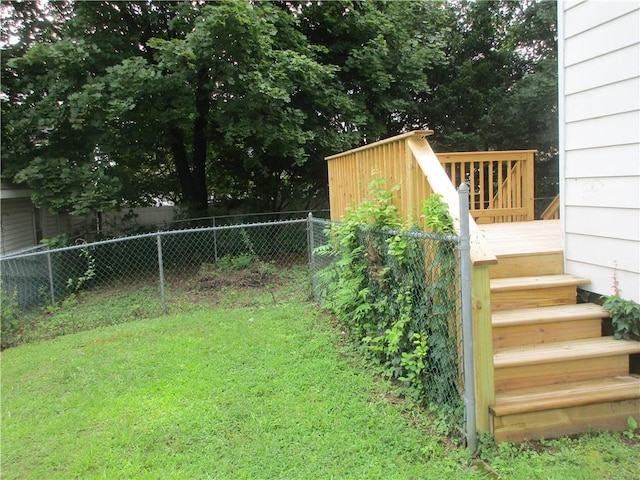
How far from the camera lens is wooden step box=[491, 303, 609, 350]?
292 centimetres

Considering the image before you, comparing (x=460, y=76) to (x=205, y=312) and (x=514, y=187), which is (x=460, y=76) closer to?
(x=514, y=187)

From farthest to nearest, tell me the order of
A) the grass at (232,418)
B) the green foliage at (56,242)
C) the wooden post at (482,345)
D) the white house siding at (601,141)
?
the green foliage at (56,242) < the white house siding at (601,141) < the wooden post at (482,345) < the grass at (232,418)

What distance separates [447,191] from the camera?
9.28 ft

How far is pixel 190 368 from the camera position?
3822 millimetres

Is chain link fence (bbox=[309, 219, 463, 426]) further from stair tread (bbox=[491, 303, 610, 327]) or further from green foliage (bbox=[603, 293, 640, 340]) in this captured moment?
green foliage (bbox=[603, 293, 640, 340])

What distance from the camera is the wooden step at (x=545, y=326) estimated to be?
9.59 ft

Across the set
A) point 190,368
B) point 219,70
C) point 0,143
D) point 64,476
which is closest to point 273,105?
point 219,70

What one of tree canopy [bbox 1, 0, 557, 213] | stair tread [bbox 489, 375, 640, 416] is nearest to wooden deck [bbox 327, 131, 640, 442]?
stair tread [bbox 489, 375, 640, 416]

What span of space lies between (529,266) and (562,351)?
819 millimetres

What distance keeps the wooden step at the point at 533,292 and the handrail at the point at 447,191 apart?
67 cm

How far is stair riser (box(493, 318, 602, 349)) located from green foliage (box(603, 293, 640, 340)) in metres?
0.12

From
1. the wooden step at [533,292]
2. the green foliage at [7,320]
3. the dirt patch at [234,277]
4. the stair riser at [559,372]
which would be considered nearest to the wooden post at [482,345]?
the stair riser at [559,372]

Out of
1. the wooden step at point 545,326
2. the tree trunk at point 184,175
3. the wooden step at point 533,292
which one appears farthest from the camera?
the tree trunk at point 184,175

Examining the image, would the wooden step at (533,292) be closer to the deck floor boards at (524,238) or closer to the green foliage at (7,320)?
the deck floor boards at (524,238)
